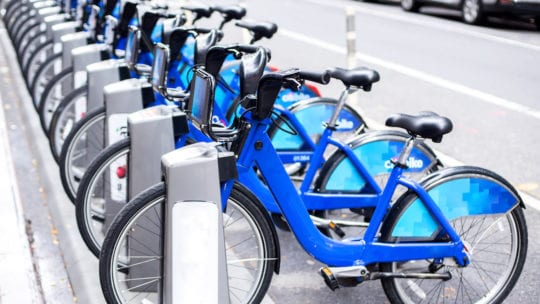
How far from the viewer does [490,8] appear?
14523mm

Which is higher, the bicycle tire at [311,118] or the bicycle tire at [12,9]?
the bicycle tire at [311,118]

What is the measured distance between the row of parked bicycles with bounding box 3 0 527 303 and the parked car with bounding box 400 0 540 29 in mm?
9562

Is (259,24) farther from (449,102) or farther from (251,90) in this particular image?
(449,102)

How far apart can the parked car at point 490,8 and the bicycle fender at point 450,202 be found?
35.3ft

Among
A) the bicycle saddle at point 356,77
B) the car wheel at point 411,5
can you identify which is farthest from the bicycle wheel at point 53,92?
the car wheel at point 411,5

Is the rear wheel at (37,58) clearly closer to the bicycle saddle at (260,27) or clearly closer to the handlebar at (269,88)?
the bicycle saddle at (260,27)

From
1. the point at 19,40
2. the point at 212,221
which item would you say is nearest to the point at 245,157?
the point at 212,221

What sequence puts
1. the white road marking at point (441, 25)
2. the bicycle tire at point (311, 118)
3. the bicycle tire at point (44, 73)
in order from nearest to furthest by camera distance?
the bicycle tire at point (311, 118), the bicycle tire at point (44, 73), the white road marking at point (441, 25)

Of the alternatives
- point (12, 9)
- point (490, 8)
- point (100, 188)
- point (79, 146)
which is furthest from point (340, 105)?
point (490, 8)

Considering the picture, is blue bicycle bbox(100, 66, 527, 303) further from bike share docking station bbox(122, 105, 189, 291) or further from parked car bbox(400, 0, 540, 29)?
parked car bbox(400, 0, 540, 29)

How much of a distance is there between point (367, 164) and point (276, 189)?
113 cm

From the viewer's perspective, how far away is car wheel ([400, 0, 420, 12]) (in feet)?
56.3

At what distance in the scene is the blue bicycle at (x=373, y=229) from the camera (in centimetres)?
355

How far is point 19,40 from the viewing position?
384 inches
